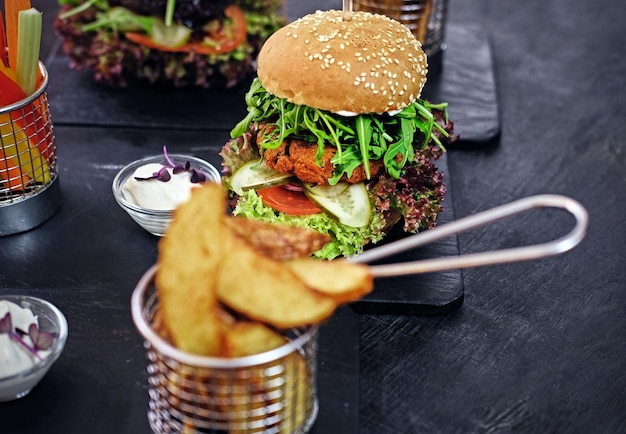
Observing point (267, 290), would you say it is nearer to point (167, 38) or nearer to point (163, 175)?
point (163, 175)

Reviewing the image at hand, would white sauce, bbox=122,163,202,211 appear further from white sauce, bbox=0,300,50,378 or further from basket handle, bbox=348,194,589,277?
basket handle, bbox=348,194,589,277

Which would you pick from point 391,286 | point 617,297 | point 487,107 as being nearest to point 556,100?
point 487,107

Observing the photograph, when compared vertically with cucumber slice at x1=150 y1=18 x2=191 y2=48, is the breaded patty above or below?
above

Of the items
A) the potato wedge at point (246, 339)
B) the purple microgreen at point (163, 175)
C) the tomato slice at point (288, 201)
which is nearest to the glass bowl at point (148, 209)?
the purple microgreen at point (163, 175)

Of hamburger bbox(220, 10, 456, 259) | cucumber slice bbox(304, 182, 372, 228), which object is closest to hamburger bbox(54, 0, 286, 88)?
hamburger bbox(220, 10, 456, 259)

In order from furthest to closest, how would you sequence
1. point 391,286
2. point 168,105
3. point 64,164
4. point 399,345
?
1. point 168,105
2. point 64,164
3. point 391,286
4. point 399,345

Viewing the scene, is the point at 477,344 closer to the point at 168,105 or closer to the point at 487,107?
the point at 487,107

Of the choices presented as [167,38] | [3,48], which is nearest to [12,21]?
[3,48]
